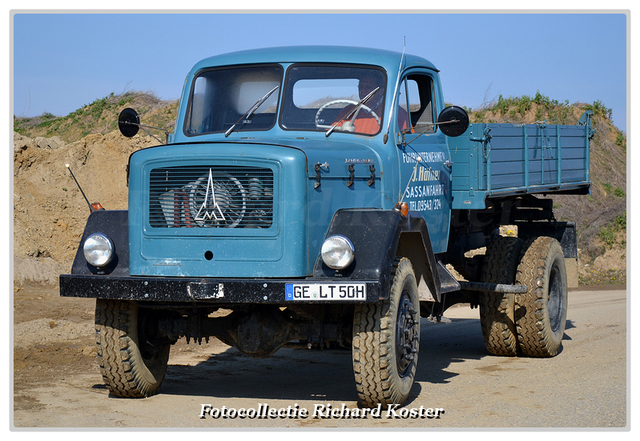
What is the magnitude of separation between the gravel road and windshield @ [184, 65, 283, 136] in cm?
230

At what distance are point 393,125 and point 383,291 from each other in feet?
5.81

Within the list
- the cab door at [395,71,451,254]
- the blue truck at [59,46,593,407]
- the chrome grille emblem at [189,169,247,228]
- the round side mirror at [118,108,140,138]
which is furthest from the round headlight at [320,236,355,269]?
the round side mirror at [118,108,140,138]

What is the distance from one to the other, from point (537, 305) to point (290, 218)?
4.07 metres

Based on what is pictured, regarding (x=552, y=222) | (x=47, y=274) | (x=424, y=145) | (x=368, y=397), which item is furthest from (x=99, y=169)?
(x=368, y=397)

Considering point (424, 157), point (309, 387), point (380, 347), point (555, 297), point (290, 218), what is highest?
point (424, 157)

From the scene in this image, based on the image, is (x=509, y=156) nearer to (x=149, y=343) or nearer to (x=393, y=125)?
(x=393, y=125)

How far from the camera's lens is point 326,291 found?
539 centimetres

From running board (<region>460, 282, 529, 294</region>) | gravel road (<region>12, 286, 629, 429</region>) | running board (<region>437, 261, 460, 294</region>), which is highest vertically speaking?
running board (<region>437, 261, 460, 294</region>)

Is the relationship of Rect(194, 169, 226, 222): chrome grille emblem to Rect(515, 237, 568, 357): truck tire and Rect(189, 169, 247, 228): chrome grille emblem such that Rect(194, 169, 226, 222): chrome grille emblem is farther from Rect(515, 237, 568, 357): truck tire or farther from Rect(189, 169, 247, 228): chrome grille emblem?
Rect(515, 237, 568, 357): truck tire

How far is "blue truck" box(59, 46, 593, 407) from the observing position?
18.4 feet

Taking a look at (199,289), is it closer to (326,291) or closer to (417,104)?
(326,291)

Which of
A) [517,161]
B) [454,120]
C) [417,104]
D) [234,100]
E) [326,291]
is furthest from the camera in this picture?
[517,161]

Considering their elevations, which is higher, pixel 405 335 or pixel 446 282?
pixel 446 282

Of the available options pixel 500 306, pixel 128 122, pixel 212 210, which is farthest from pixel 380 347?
pixel 500 306
